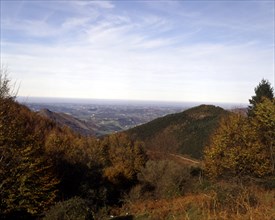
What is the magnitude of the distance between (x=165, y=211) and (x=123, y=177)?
25.8m

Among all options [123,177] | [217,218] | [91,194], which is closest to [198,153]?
[123,177]

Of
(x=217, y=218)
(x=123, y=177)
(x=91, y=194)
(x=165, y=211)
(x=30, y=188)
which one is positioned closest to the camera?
(x=217, y=218)

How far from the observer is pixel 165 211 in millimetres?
14586

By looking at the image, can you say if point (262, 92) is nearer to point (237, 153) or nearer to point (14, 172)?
point (237, 153)

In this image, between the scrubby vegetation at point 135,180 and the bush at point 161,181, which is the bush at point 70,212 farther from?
the bush at point 161,181

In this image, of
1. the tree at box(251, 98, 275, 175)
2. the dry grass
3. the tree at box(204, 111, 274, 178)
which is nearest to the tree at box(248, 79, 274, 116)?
the tree at box(251, 98, 275, 175)

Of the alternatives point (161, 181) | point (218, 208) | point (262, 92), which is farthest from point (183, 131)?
point (218, 208)

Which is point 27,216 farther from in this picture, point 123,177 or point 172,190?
point 123,177

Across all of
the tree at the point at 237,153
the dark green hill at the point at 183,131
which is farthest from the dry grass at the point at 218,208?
the dark green hill at the point at 183,131

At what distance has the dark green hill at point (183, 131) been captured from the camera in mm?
87025

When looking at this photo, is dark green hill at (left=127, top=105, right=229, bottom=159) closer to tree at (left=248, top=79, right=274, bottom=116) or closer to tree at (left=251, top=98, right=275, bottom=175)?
tree at (left=248, top=79, right=274, bottom=116)

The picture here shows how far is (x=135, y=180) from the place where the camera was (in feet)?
139

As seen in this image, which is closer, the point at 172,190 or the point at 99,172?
the point at 172,190

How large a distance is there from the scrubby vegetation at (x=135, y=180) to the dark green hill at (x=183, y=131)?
131ft
